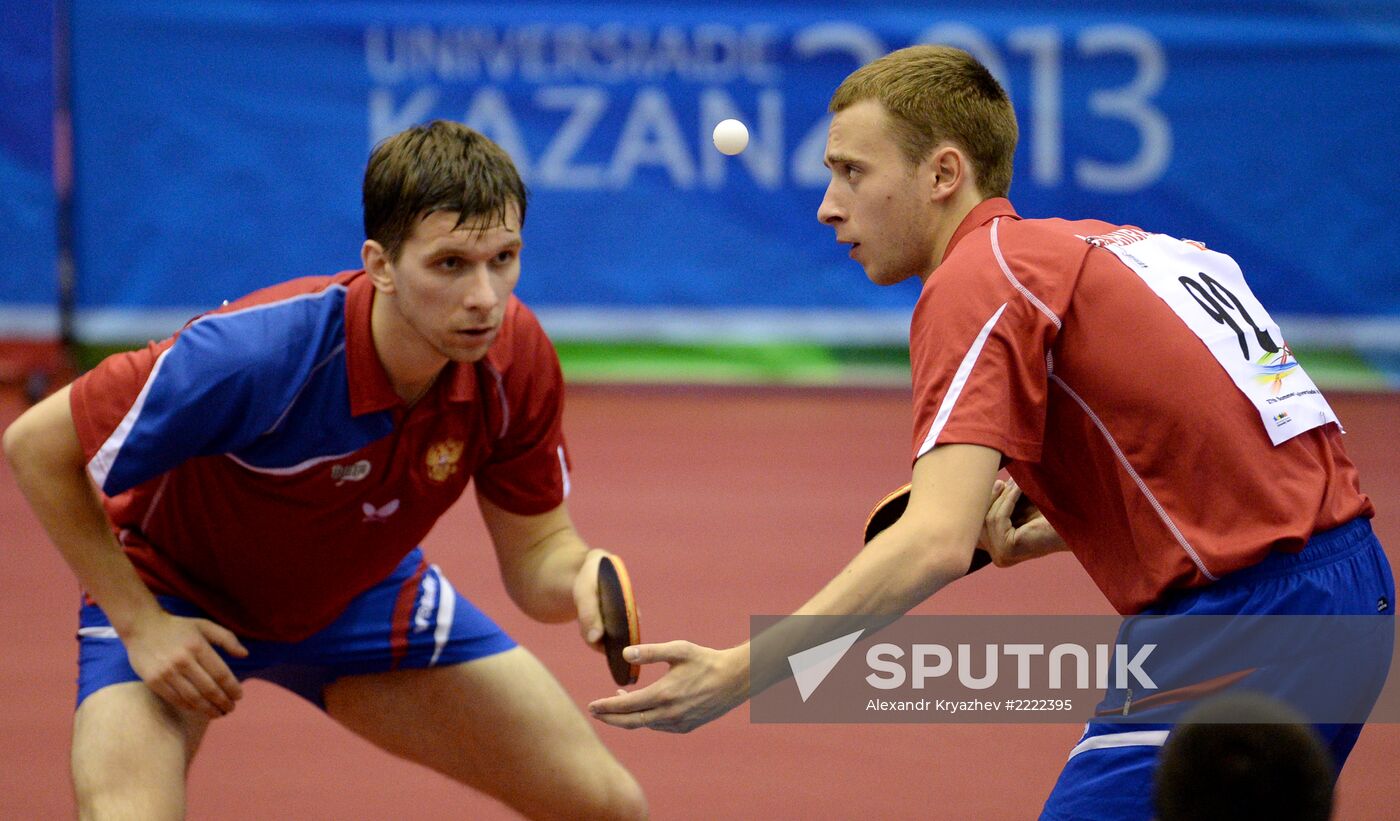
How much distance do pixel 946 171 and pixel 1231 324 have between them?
53 centimetres

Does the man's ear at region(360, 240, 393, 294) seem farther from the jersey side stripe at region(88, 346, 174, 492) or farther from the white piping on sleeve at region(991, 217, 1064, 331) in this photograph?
the white piping on sleeve at region(991, 217, 1064, 331)

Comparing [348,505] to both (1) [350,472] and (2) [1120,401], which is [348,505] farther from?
(2) [1120,401]

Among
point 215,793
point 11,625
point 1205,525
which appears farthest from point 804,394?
point 1205,525

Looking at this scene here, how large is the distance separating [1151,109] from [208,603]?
7299 mm

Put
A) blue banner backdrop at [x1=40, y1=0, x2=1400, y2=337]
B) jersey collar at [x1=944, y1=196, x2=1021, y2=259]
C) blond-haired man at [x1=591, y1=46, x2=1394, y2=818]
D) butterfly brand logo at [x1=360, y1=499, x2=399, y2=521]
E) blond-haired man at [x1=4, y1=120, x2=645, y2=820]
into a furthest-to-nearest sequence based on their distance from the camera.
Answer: blue banner backdrop at [x1=40, y1=0, x2=1400, y2=337], butterfly brand logo at [x1=360, y1=499, x2=399, y2=521], blond-haired man at [x1=4, y1=120, x2=645, y2=820], jersey collar at [x1=944, y1=196, x2=1021, y2=259], blond-haired man at [x1=591, y1=46, x2=1394, y2=818]

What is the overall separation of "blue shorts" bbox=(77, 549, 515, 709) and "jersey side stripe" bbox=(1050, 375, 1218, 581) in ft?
4.89

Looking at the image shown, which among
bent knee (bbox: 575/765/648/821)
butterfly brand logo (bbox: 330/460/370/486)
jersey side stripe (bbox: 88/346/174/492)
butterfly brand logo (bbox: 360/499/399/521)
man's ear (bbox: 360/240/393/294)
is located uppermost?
man's ear (bbox: 360/240/393/294)

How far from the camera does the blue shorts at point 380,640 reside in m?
3.38

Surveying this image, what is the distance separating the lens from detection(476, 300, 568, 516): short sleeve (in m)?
3.30

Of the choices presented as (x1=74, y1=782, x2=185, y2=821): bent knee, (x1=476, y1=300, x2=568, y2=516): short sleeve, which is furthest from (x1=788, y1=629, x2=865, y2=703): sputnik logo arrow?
(x1=74, y1=782, x2=185, y2=821): bent knee

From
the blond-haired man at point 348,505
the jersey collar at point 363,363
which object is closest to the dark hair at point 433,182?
the blond-haired man at point 348,505

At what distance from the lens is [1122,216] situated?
9281mm

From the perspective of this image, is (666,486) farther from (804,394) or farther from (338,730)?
(338,730)

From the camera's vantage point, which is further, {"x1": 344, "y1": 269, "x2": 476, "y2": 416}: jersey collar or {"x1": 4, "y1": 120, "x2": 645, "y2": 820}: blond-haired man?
{"x1": 344, "y1": 269, "x2": 476, "y2": 416}: jersey collar
